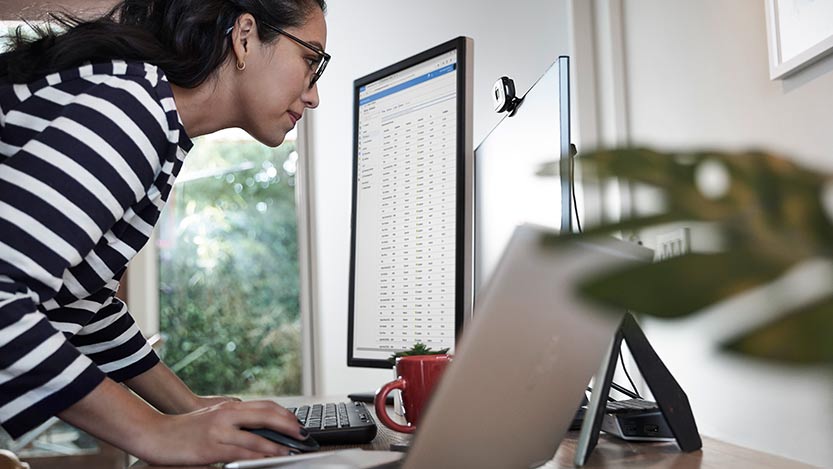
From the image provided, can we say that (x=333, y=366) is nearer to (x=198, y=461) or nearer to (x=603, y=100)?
(x=603, y=100)

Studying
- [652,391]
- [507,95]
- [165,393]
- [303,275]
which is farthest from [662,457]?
[303,275]

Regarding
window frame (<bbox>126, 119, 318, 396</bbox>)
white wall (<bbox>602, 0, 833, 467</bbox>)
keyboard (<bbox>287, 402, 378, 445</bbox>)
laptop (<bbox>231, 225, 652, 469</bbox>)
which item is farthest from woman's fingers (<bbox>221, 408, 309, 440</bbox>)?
window frame (<bbox>126, 119, 318, 396</bbox>)

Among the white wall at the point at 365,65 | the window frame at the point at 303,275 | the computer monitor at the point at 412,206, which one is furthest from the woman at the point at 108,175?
the window frame at the point at 303,275

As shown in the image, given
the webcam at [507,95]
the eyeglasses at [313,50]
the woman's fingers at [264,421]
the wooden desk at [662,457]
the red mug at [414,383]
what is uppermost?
the eyeglasses at [313,50]

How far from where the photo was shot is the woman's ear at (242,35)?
1.13 meters

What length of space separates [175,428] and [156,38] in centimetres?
58

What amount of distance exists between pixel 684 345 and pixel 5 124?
1348 millimetres

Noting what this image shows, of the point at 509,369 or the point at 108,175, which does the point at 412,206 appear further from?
the point at 509,369

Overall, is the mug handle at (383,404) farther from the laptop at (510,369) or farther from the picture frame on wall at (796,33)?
the picture frame on wall at (796,33)

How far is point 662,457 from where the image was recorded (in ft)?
2.53

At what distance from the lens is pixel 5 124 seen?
87 centimetres

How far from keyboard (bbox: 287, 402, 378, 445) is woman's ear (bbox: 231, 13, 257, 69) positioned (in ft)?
1.72

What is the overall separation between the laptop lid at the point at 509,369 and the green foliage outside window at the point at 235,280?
113 inches

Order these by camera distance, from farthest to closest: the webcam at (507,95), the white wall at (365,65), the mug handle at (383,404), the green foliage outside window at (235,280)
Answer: the green foliage outside window at (235,280) < the white wall at (365,65) < the webcam at (507,95) < the mug handle at (383,404)
